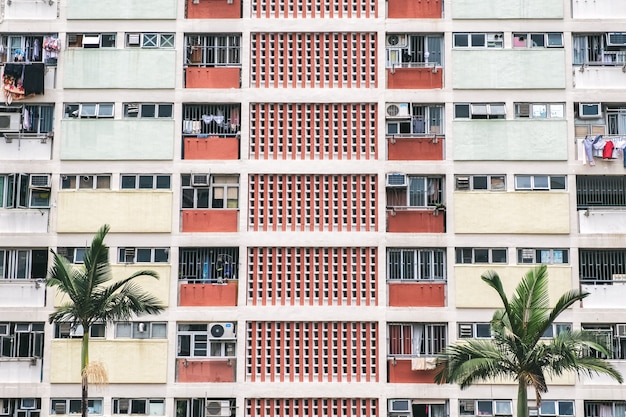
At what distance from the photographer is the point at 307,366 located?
3020 centimetres

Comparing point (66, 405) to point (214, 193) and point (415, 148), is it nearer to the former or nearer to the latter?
point (214, 193)

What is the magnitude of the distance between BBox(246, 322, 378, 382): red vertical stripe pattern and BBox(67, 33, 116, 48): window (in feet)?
34.1

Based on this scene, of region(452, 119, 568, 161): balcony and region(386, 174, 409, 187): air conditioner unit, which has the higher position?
region(452, 119, 568, 161): balcony

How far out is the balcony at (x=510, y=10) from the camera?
31766 mm

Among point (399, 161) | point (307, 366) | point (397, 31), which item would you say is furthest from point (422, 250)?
point (397, 31)

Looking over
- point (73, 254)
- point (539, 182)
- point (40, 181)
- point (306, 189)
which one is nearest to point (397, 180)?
point (306, 189)

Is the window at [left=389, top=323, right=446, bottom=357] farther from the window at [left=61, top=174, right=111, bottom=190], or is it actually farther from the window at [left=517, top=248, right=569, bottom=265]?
the window at [left=61, top=174, right=111, bottom=190]

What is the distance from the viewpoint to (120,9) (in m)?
32.0

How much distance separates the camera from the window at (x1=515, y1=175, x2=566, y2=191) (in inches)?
1215

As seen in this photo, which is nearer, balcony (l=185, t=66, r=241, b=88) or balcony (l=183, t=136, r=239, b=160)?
balcony (l=183, t=136, r=239, b=160)

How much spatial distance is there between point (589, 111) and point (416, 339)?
9237 mm

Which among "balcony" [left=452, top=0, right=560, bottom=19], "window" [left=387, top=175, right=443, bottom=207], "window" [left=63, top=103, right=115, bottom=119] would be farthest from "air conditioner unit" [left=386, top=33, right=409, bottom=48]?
"window" [left=63, top=103, right=115, bottom=119]

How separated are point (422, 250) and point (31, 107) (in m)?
13.6

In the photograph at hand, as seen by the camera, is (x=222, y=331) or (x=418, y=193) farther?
(x=418, y=193)
